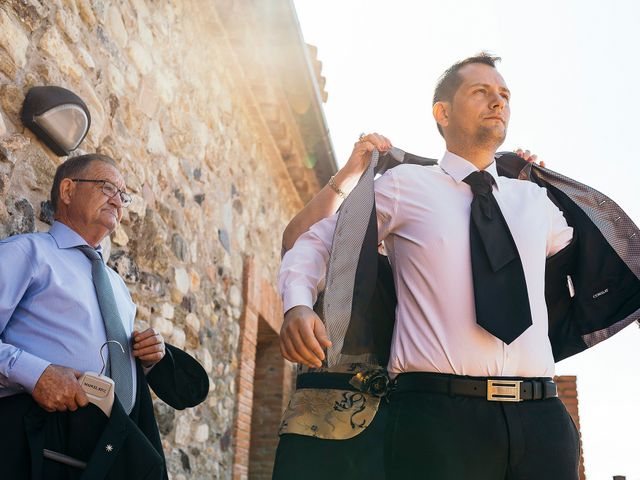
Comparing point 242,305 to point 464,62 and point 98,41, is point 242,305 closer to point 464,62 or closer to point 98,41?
point 98,41

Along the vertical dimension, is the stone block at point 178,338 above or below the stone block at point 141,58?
below

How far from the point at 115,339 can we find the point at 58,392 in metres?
0.36

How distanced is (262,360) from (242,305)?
4.52 feet

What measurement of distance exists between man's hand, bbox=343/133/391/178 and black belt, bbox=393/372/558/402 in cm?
81

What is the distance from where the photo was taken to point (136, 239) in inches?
142

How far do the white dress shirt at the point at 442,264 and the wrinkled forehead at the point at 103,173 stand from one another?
3.37 feet

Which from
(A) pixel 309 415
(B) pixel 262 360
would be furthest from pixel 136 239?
(B) pixel 262 360

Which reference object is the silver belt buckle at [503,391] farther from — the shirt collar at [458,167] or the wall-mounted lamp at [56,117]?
the wall-mounted lamp at [56,117]

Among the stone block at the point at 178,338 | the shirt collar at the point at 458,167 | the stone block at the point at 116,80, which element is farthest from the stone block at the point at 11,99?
the stone block at the point at 178,338

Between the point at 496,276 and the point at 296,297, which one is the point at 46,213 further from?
the point at 496,276

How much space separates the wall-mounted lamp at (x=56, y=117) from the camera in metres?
2.62

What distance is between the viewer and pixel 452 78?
2.15m

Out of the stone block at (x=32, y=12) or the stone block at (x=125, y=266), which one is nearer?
the stone block at (x=32, y=12)

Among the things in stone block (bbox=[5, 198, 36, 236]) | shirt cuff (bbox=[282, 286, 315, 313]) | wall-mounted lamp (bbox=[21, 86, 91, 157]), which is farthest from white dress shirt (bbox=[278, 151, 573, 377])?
wall-mounted lamp (bbox=[21, 86, 91, 157])
